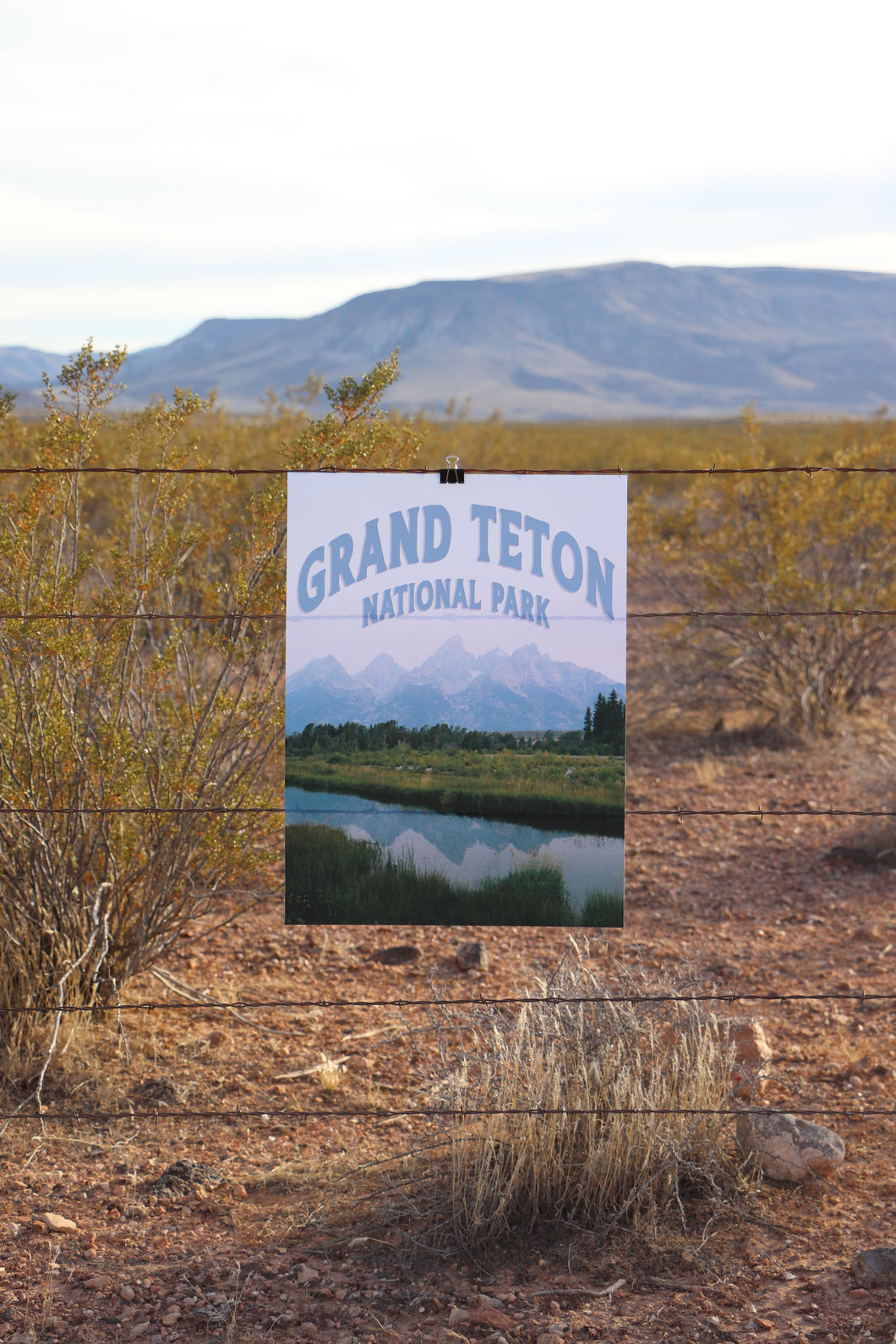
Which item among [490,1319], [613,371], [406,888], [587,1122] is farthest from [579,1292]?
[613,371]

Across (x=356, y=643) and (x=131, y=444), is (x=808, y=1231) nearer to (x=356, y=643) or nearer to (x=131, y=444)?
(x=356, y=643)

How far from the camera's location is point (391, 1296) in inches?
120

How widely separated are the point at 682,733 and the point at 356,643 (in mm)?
7417

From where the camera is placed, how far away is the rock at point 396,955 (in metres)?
5.51

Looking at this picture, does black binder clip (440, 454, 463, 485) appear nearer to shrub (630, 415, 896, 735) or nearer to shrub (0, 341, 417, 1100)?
shrub (0, 341, 417, 1100)

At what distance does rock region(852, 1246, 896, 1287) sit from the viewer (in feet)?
10.1

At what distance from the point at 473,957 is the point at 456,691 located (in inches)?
100

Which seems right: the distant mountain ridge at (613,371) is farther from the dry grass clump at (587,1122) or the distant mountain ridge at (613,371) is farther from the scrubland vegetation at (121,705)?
the dry grass clump at (587,1122)

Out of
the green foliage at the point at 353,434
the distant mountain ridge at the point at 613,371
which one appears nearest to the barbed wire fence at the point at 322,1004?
the green foliage at the point at 353,434

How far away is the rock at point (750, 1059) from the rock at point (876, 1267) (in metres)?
0.80

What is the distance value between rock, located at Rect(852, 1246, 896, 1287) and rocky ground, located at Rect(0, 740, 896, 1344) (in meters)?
0.03


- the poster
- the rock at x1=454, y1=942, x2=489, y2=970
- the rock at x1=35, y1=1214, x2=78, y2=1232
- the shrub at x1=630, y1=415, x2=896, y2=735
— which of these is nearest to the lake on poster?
the poster

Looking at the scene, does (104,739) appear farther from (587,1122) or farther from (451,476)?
(587,1122)

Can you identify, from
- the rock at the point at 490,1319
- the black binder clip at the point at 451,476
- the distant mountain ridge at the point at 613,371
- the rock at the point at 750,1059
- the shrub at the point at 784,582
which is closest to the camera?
the rock at the point at 490,1319
